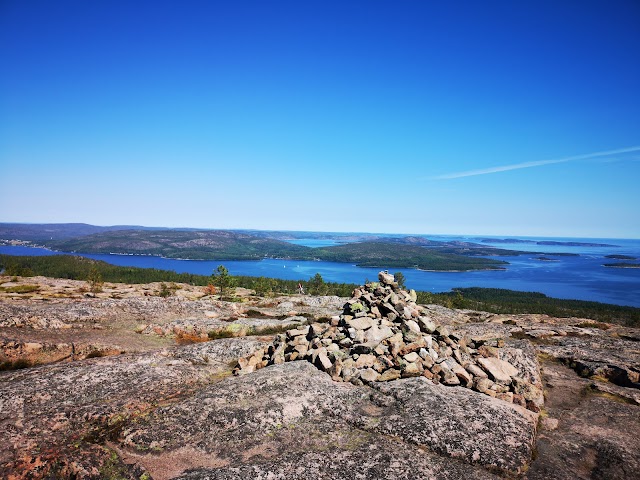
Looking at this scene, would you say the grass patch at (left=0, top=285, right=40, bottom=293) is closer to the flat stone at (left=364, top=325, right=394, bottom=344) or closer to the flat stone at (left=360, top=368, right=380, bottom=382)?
the flat stone at (left=364, top=325, right=394, bottom=344)

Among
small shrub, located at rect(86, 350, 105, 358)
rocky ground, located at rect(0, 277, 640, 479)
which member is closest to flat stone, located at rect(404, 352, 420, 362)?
rocky ground, located at rect(0, 277, 640, 479)

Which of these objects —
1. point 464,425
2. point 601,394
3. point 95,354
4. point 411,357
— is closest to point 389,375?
point 411,357

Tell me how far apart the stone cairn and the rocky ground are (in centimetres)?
14

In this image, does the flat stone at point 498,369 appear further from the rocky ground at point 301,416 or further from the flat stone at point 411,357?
the flat stone at point 411,357

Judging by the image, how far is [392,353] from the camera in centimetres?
1680

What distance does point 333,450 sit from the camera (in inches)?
403

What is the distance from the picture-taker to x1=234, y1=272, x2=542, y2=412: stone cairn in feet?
50.7

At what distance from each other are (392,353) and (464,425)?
5616mm

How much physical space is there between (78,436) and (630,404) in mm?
23470

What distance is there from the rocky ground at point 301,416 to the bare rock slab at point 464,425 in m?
0.05

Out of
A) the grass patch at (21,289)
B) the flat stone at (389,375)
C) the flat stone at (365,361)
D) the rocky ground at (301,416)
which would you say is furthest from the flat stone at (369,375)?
the grass patch at (21,289)

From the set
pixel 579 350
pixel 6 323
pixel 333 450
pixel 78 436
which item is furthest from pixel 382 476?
pixel 6 323

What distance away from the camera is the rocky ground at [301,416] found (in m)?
9.57

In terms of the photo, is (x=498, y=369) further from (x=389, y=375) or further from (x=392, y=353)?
(x=389, y=375)
